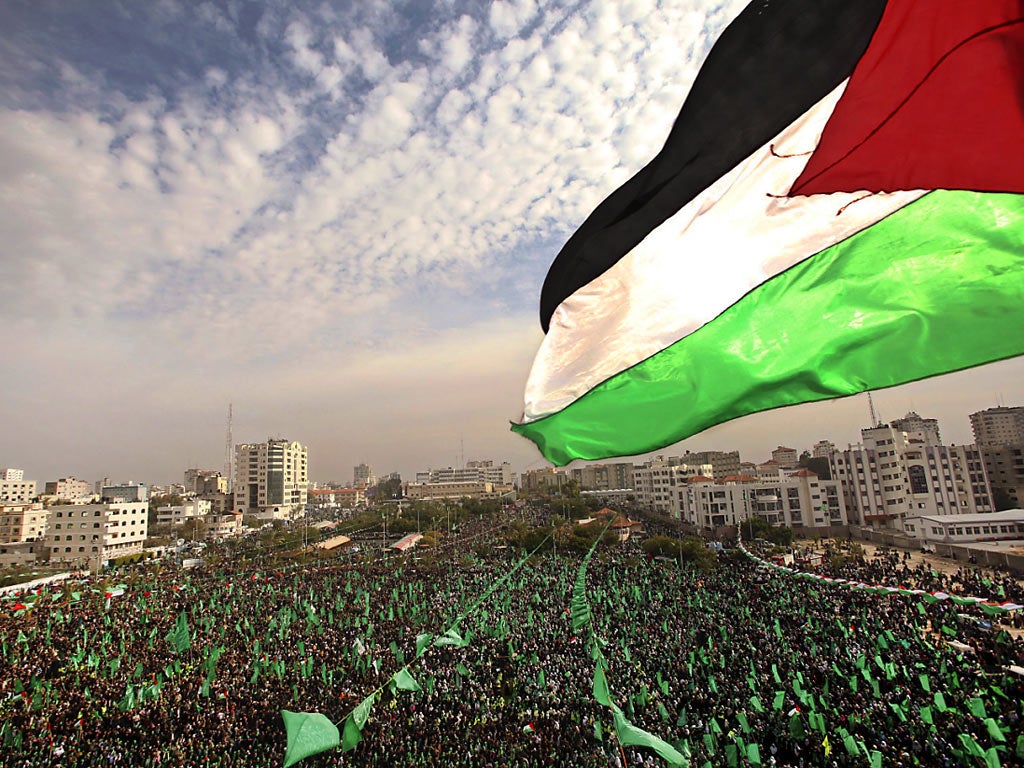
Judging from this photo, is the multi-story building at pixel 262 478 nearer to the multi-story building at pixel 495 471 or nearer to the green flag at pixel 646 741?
the multi-story building at pixel 495 471

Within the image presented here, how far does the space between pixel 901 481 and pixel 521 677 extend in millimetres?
40805

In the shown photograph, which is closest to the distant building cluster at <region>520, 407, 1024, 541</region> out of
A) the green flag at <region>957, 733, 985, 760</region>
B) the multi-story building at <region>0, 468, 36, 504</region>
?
the green flag at <region>957, 733, 985, 760</region>

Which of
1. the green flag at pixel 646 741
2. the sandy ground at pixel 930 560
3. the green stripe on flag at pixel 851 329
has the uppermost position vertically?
the green stripe on flag at pixel 851 329

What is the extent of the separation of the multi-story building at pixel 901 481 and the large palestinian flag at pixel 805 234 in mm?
45524

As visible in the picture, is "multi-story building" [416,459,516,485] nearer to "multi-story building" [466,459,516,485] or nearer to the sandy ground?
"multi-story building" [466,459,516,485]

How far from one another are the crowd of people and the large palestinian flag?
6.82m

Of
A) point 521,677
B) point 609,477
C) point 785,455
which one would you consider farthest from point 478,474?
point 521,677

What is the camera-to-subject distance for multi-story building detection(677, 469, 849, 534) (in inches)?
1604

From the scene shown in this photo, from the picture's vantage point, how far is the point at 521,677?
12.1 m

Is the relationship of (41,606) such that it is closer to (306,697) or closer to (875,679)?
(306,697)

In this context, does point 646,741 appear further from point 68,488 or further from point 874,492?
point 68,488

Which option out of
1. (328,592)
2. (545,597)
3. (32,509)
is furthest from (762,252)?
(32,509)

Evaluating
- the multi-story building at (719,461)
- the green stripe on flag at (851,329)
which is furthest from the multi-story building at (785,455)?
the green stripe on flag at (851,329)

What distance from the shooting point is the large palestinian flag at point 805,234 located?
1.88m
